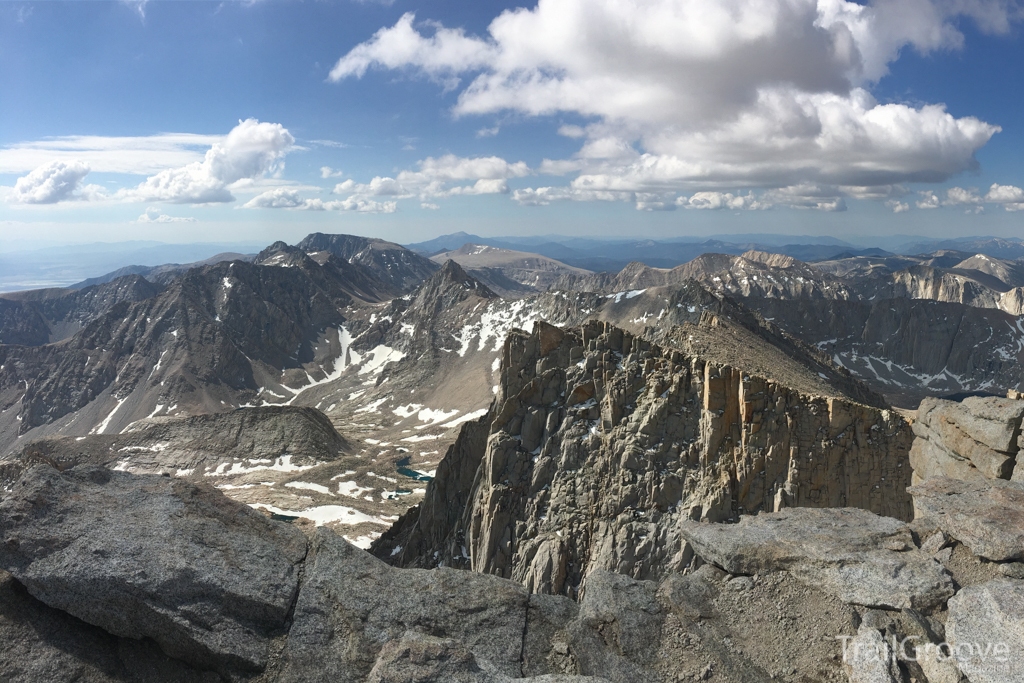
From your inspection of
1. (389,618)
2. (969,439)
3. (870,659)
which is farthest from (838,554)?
(389,618)

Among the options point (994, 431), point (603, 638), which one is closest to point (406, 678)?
point (603, 638)

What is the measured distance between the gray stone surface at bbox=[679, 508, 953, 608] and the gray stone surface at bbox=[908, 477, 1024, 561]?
1.04m

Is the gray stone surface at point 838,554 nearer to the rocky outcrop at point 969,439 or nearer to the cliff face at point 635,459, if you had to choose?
the rocky outcrop at point 969,439

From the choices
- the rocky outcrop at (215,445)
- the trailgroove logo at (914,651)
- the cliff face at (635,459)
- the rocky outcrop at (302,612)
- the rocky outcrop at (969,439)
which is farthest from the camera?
the rocky outcrop at (215,445)

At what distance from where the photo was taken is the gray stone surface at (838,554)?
12539 mm

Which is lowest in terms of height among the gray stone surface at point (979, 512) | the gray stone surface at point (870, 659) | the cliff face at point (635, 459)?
the cliff face at point (635, 459)

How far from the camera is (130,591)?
10930mm

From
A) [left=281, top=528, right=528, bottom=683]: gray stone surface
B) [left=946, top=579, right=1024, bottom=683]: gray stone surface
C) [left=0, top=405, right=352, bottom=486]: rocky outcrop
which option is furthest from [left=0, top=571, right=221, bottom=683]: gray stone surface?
[left=0, top=405, right=352, bottom=486]: rocky outcrop

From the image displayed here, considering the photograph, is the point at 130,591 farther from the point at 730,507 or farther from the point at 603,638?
the point at 730,507

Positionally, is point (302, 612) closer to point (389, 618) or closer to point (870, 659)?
point (389, 618)

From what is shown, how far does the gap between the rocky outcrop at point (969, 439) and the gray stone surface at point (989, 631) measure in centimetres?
805

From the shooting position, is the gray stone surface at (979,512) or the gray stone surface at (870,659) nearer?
the gray stone surface at (870,659)

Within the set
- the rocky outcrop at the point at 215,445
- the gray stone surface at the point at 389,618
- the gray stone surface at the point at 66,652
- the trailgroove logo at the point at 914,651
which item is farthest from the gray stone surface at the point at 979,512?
the rocky outcrop at the point at 215,445

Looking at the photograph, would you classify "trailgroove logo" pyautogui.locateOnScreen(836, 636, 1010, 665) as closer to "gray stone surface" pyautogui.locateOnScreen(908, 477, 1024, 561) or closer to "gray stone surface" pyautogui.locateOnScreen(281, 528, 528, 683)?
"gray stone surface" pyautogui.locateOnScreen(908, 477, 1024, 561)
